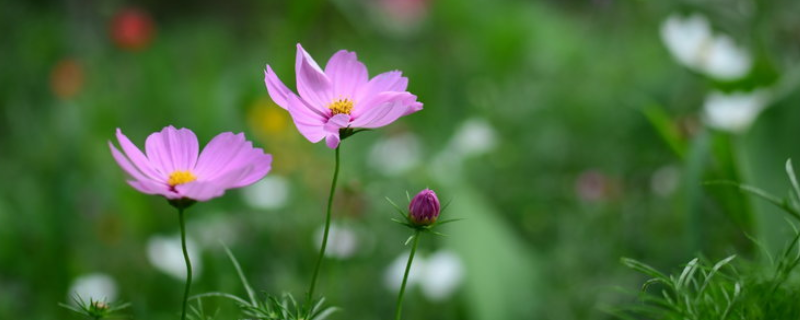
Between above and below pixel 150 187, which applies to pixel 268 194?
above

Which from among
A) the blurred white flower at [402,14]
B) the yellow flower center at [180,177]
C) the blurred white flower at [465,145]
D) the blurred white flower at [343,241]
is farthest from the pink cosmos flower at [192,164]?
the blurred white flower at [402,14]

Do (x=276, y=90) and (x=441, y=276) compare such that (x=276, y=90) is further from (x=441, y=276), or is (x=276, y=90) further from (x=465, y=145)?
(x=465, y=145)

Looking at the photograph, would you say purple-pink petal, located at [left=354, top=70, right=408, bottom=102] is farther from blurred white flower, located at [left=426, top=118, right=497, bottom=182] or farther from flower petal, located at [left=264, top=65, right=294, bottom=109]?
blurred white flower, located at [left=426, top=118, right=497, bottom=182]

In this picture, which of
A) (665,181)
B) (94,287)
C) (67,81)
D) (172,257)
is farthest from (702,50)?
(67,81)

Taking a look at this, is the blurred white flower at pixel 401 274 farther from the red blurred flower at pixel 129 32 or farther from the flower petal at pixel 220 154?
the red blurred flower at pixel 129 32

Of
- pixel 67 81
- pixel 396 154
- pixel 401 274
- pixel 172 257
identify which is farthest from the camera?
pixel 67 81

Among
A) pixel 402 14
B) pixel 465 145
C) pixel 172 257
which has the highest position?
pixel 402 14
